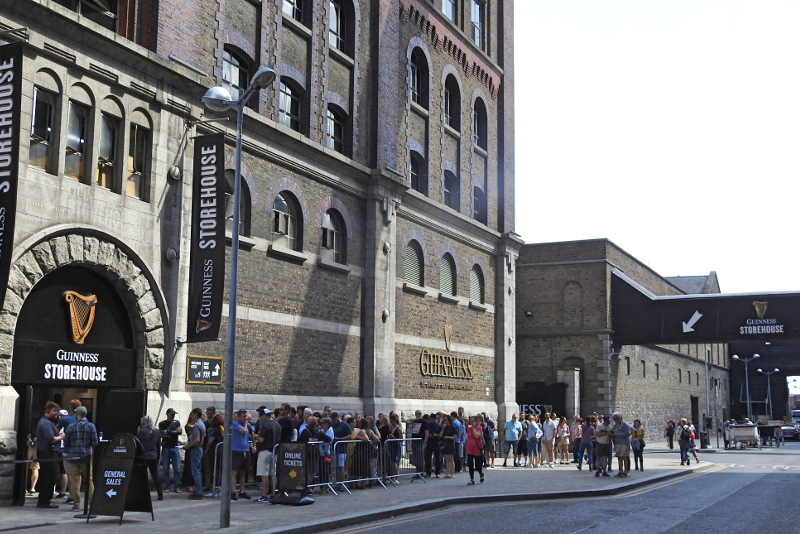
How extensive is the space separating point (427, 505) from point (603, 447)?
9.39 metres

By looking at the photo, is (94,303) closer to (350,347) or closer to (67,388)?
(67,388)

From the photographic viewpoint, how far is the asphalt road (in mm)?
13445

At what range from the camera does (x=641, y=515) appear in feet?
50.3

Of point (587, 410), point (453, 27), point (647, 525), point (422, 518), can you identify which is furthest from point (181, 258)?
point (587, 410)

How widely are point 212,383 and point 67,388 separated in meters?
3.52

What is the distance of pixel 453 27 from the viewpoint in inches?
1308

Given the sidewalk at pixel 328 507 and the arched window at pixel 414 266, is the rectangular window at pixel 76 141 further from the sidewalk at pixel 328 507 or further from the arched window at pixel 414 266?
the arched window at pixel 414 266

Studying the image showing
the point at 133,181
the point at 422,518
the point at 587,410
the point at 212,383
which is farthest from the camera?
the point at 587,410

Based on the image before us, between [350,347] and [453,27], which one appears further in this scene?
[453,27]

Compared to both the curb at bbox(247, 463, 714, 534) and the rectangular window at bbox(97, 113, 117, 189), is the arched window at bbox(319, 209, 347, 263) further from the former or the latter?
the curb at bbox(247, 463, 714, 534)

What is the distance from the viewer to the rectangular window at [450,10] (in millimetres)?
33719

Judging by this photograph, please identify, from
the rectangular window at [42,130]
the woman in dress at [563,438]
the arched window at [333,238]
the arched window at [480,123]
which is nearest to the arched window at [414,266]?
the arched window at [333,238]

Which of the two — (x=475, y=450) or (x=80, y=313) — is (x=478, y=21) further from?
(x=80, y=313)

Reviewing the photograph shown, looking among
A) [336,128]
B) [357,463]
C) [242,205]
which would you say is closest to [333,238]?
[336,128]
